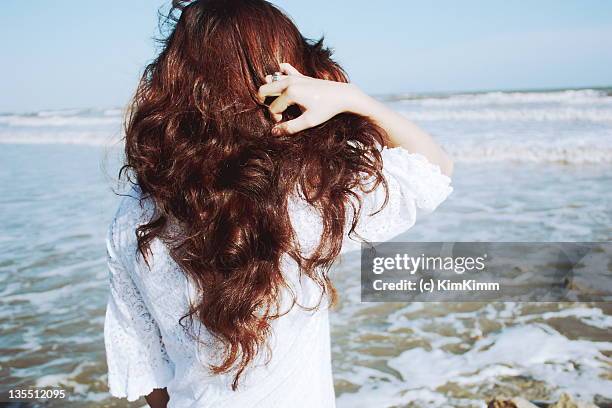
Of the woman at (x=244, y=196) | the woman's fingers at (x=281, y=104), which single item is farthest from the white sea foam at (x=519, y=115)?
the woman's fingers at (x=281, y=104)

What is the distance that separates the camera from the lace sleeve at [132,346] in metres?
1.26

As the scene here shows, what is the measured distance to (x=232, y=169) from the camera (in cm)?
111

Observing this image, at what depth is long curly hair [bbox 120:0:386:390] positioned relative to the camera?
1.09 m

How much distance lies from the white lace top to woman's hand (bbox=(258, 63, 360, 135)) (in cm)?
16

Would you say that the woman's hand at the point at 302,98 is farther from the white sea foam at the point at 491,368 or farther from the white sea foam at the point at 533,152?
the white sea foam at the point at 533,152

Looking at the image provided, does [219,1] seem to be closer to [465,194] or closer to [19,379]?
[19,379]

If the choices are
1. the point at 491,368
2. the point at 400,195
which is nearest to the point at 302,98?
the point at 400,195

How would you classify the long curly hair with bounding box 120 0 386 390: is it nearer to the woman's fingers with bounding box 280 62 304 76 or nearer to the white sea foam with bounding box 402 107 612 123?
the woman's fingers with bounding box 280 62 304 76

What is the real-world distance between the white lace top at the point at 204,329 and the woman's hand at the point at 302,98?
162mm

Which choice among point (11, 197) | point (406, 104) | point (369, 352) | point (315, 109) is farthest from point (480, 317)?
point (406, 104)

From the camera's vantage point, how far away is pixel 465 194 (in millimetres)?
6289

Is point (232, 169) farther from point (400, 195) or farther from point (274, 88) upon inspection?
point (400, 195)

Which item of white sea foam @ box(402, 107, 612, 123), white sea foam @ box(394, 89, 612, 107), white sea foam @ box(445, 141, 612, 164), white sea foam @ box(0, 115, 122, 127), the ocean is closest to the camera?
the ocean

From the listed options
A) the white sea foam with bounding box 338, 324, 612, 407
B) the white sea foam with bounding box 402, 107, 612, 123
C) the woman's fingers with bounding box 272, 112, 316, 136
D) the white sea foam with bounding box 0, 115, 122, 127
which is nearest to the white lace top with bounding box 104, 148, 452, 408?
the woman's fingers with bounding box 272, 112, 316, 136
